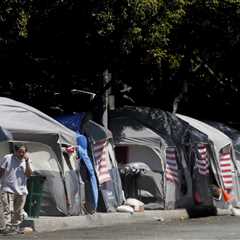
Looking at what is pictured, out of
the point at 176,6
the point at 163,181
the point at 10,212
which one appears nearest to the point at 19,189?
the point at 10,212

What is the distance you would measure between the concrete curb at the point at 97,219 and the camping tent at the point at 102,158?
92 centimetres

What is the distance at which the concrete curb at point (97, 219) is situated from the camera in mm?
16234

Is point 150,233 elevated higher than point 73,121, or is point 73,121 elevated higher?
point 73,121

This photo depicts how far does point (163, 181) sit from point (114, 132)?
2.14 metres

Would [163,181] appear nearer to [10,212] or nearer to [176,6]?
[176,6]

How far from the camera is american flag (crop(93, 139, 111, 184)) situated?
20547 millimetres

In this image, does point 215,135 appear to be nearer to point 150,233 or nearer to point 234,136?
point 234,136

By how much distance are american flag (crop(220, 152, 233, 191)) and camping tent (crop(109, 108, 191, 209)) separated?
6.89 feet

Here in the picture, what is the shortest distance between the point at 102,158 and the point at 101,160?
86mm

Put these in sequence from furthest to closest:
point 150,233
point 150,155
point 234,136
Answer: point 234,136 → point 150,155 → point 150,233

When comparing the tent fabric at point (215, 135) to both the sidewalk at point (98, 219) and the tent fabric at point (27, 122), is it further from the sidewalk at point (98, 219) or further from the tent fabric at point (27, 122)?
the tent fabric at point (27, 122)

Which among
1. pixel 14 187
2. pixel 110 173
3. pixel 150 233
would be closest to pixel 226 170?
pixel 110 173

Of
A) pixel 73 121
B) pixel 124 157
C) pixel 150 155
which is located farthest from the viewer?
pixel 124 157

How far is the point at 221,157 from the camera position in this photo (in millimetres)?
25125
